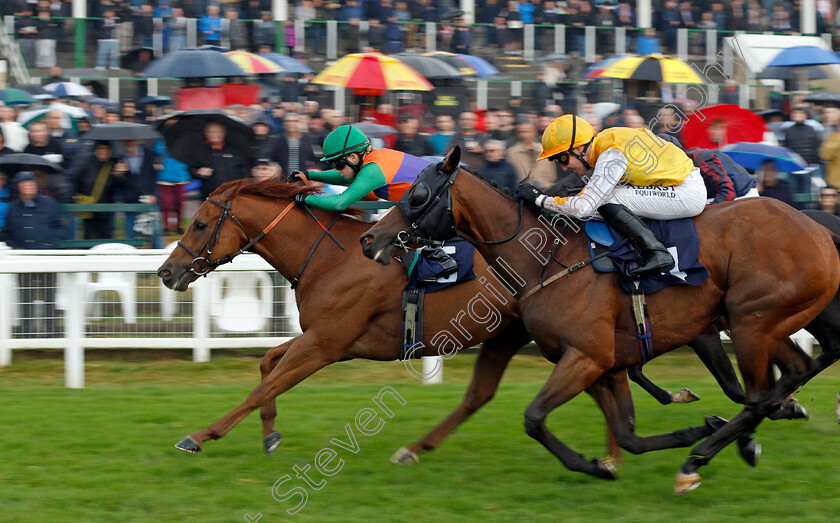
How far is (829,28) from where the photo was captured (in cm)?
1839

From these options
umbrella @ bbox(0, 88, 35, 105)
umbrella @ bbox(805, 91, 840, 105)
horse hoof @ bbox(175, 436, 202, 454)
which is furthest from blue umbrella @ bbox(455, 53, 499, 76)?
horse hoof @ bbox(175, 436, 202, 454)

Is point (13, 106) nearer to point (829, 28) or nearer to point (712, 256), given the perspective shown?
point (712, 256)

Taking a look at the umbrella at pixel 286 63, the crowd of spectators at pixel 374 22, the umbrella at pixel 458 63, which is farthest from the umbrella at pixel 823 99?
the umbrella at pixel 286 63

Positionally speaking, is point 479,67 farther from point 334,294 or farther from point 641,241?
point 641,241

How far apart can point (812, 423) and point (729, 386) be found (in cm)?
76

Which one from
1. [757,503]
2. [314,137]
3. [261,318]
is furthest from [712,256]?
[314,137]

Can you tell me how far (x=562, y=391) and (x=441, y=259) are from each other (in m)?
1.13

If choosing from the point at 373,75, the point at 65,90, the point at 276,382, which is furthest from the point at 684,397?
the point at 65,90

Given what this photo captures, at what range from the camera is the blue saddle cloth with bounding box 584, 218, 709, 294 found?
5008mm

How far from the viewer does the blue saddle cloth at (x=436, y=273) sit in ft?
18.4

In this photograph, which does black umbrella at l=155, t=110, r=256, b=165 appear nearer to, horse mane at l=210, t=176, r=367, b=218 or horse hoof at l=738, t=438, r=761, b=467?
horse mane at l=210, t=176, r=367, b=218

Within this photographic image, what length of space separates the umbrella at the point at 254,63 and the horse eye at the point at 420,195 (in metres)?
7.31

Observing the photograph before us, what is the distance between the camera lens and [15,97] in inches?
465

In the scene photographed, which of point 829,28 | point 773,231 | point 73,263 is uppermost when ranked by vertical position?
point 829,28
